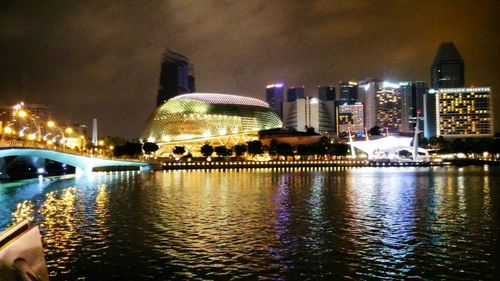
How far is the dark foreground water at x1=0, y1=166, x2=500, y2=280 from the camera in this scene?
550 inches

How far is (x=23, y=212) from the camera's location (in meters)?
28.5

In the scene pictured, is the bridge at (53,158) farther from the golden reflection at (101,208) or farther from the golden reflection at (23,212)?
the golden reflection at (23,212)

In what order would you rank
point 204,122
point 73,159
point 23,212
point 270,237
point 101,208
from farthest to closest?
point 204,122 → point 73,159 → point 101,208 → point 23,212 → point 270,237

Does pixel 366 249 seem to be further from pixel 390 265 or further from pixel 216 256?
pixel 216 256

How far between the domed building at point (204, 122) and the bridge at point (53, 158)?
1843 inches

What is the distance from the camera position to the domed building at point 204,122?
14462cm

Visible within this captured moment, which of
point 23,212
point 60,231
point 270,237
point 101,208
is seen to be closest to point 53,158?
point 23,212

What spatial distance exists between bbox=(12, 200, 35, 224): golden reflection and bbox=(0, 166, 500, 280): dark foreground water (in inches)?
2.9

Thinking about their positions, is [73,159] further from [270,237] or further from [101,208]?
[270,237]

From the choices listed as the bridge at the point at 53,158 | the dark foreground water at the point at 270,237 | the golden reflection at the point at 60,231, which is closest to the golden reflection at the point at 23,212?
the dark foreground water at the point at 270,237

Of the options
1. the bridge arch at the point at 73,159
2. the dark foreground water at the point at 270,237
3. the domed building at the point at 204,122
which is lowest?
the dark foreground water at the point at 270,237

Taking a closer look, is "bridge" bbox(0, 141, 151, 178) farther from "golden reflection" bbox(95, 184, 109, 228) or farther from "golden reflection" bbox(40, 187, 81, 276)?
"golden reflection" bbox(40, 187, 81, 276)

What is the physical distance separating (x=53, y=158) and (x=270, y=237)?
61136 millimetres

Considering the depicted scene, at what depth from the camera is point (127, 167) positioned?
9625cm
